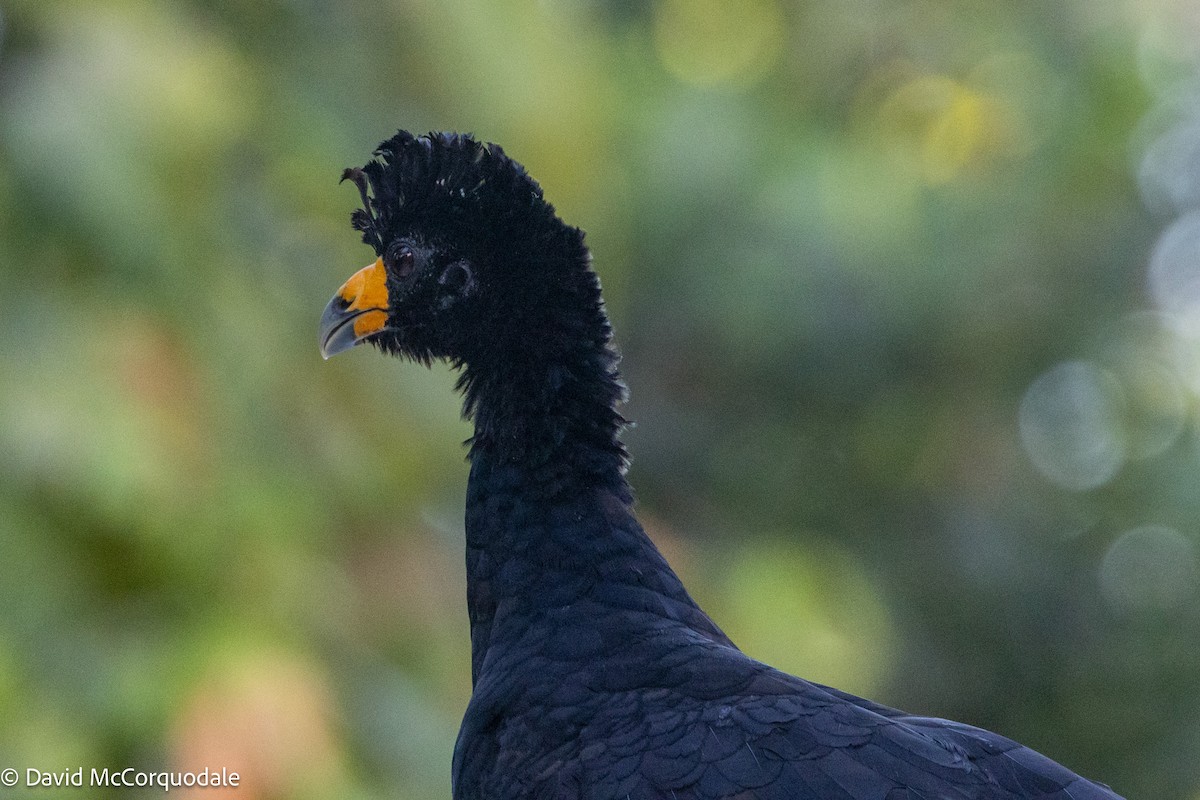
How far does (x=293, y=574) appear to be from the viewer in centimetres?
704

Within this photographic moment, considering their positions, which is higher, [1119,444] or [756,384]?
[756,384]

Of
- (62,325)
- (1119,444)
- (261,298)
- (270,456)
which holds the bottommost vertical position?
(270,456)

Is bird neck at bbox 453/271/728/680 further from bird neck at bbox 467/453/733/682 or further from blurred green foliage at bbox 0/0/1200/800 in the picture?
blurred green foliage at bbox 0/0/1200/800

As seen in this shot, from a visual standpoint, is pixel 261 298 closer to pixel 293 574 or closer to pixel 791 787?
pixel 293 574

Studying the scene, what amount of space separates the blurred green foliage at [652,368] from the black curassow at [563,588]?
10.3 feet

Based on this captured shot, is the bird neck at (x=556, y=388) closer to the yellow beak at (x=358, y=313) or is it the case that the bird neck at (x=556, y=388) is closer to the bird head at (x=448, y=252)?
the bird head at (x=448, y=252)

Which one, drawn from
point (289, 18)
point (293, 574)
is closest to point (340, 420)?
point (293, 574)

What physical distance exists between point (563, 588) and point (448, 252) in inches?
38.9

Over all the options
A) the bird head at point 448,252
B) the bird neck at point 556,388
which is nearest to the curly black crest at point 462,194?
the bird head at point 448,252

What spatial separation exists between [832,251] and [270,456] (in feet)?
19.3

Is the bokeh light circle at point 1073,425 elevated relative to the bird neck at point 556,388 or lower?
elevated

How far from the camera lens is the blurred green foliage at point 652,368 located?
673 cm

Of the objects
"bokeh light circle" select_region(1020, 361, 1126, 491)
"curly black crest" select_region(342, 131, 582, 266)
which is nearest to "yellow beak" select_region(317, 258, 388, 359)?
"curly black crest" select_region(342, 131, 582, 266)

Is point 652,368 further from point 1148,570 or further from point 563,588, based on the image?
point 563,588
